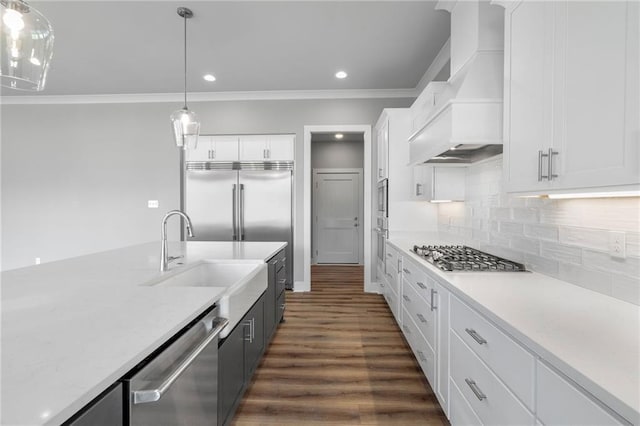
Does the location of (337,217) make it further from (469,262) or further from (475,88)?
(475,88)

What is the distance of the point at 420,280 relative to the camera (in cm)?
207

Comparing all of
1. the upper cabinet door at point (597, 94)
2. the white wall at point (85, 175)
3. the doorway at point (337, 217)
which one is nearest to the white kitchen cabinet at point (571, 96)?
the upper cabinet door at point (597, 94)

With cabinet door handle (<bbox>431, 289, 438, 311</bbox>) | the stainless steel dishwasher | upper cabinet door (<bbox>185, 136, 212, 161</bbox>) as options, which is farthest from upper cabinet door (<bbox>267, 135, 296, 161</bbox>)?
the stainless steel dishwasher

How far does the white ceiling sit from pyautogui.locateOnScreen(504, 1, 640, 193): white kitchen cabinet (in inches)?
59.4

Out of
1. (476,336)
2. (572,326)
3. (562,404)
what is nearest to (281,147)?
(476,336)

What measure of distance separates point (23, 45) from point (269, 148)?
3171mm

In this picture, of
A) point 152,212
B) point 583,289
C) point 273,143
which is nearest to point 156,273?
point 583,289

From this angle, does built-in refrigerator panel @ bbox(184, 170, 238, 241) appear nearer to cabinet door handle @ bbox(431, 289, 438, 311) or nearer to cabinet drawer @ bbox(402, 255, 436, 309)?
cabinet drawer @ bbox(402, 255, 436, 309)

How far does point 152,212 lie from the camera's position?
4.64 m

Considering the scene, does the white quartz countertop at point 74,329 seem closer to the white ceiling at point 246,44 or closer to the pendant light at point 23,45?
the pendant light at point 23,45

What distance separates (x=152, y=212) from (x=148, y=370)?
4.38m

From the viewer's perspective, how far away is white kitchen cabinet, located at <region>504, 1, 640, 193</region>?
0.89 metres

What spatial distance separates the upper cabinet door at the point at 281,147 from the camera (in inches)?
176

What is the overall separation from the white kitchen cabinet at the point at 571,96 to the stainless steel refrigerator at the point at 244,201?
328 centimetres
